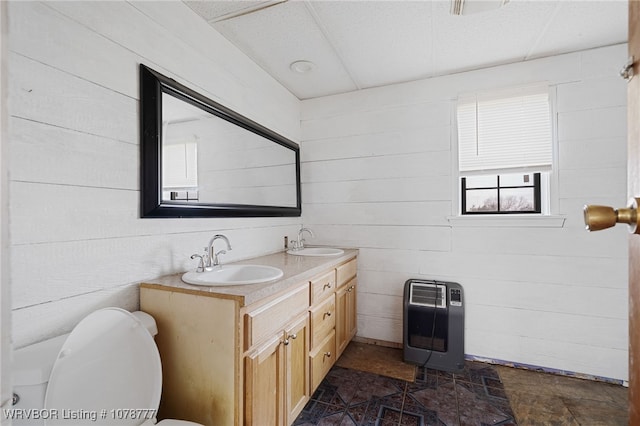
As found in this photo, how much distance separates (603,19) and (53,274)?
3.05 metres

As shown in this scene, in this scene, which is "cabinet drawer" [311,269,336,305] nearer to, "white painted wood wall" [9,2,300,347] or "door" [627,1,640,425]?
"white painted wood wall" [9,2,300,347]

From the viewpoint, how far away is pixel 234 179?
6.29ft

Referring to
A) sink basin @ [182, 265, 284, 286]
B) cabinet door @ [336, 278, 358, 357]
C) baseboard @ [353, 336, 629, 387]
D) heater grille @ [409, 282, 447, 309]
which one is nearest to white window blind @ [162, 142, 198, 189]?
sink basin @ [182, 265, 284, 286]

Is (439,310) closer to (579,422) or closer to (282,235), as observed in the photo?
(579,422)

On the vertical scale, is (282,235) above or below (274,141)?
below

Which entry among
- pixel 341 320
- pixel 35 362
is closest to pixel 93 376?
pixel 35 362

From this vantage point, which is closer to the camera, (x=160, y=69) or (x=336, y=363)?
(x=160, y=69)

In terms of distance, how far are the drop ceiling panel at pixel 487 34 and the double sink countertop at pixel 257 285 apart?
1.65 metres

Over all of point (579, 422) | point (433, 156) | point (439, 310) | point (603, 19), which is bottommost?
point (579, 422)

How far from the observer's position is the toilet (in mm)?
850

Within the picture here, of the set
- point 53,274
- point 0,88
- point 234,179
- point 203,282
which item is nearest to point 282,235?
point 234,179

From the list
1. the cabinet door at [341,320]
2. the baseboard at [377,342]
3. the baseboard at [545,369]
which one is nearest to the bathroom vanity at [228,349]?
the cabinet door at [341,320]

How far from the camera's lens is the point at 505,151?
7.23 feet

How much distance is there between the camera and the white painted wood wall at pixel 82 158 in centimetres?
96
